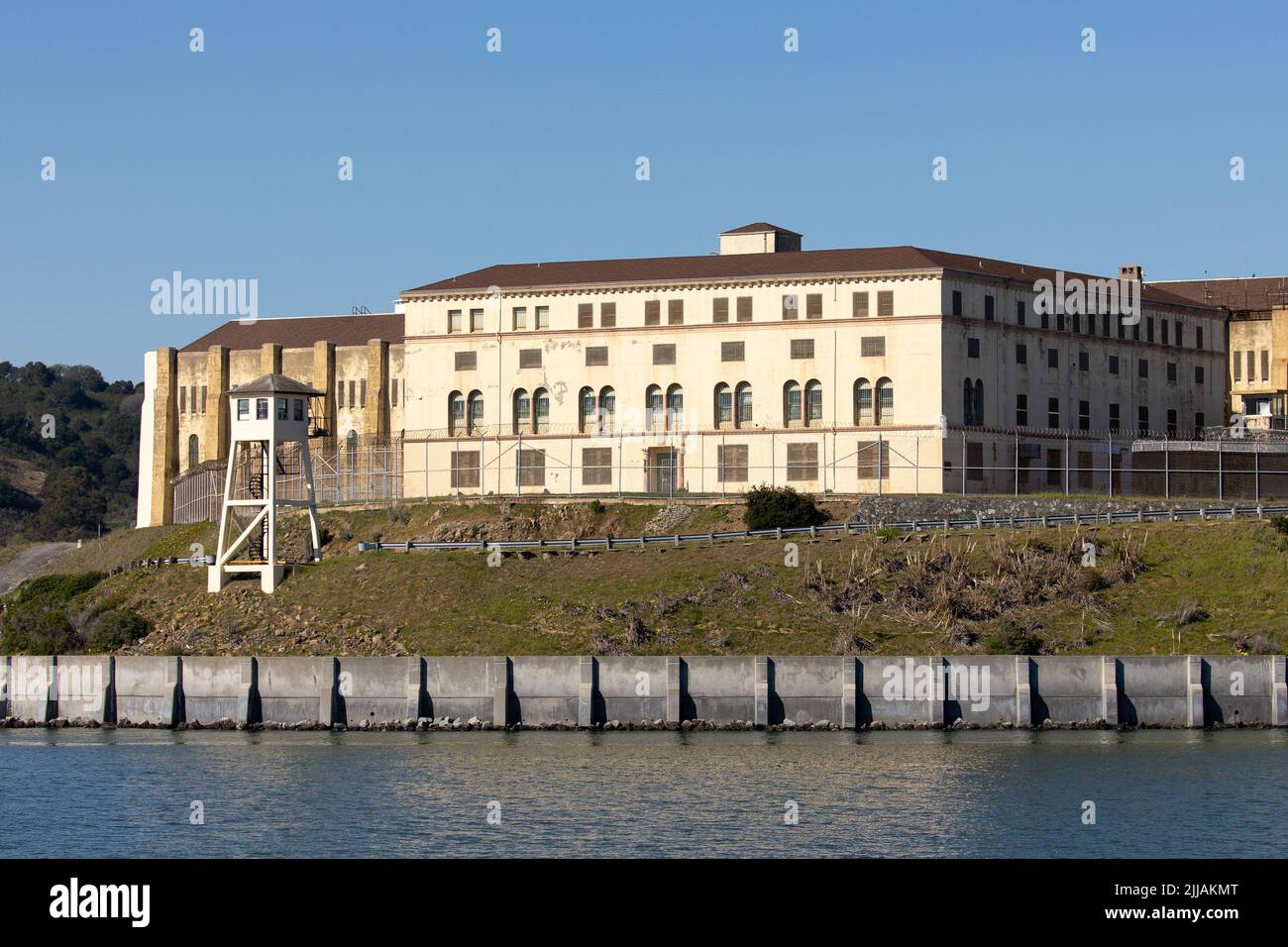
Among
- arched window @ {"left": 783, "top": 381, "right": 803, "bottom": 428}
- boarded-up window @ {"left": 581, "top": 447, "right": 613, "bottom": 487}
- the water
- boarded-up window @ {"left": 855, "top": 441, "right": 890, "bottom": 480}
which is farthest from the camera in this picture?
boarded-up window @ {"left": 581, "top": 447, "right": 613, "bottom": 487}

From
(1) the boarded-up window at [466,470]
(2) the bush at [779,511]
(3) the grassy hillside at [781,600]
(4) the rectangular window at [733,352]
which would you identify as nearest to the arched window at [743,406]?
(4) the rectangular window at [733,352]

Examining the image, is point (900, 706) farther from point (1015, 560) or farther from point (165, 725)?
point (165, 725)

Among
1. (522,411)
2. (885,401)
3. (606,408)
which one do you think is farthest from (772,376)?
(522,411)

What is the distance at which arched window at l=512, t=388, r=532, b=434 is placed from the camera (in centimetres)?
9988

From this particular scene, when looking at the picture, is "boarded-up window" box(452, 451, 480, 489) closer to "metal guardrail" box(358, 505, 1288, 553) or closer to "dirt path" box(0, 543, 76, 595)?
"metal guardrail" box(358, 505, 1288, 553)

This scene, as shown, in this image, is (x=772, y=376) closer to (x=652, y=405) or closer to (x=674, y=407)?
(x=674, y=407)

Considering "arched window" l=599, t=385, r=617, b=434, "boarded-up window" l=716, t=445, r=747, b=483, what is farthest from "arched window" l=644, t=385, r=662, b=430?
"boarded-up window" l=716, t=445, r=747, b=483

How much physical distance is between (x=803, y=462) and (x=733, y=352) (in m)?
6.98

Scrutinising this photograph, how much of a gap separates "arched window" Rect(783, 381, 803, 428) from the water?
32.6 meters

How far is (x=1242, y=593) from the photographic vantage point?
72688mm

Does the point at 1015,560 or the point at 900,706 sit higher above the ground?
the point at 1015,560

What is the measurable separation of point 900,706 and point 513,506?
30.9 m
